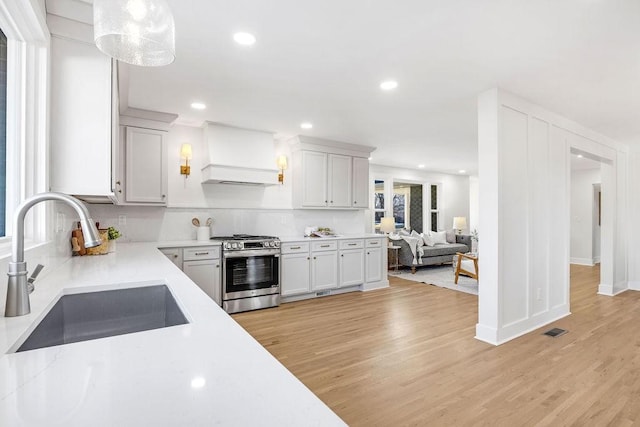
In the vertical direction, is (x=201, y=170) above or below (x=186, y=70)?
below

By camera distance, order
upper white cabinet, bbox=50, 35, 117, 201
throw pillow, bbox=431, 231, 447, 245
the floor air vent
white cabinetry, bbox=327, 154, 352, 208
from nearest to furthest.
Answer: upper white cabinet, bbox=50, 35, 117, 201, the floor air vent, white cabinetry, bbox=327, 154, 352, 208, throw pillow, bbox=431, 231, 447, 245

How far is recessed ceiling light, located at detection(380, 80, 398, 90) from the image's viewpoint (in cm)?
294

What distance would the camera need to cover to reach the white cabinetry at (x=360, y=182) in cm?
544

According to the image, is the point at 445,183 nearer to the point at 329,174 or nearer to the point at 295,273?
the point at 329,174

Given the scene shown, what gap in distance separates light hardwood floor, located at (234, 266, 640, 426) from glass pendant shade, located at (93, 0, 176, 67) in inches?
82.1

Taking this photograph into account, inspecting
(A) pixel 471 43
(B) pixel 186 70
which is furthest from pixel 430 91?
(B) pixel 186 70

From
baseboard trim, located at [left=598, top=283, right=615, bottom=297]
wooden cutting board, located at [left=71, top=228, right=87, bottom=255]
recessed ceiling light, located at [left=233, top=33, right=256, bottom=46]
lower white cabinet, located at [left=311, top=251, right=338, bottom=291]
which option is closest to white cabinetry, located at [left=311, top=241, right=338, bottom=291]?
lower white cabinet, located at [left=311, top=251, right=338, bottom=291]

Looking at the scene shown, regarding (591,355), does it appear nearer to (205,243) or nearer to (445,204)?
(205,243)

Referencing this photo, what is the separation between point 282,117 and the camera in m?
3.95

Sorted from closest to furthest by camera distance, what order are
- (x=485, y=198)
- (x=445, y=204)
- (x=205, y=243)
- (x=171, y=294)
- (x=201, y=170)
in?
(x=171, y=294) → (x=485, y=198) → (x=205, y=243) → (x=201, y=170) → (x=445, y=204)

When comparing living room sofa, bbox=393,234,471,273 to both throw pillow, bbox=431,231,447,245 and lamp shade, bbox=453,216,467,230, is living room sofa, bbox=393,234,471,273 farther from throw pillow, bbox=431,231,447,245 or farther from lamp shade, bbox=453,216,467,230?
lamp shade, bbox=453,216,467,230

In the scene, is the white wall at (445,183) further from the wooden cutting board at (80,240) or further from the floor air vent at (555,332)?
the wooden cutting board at (80,240)

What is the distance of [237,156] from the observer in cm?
423

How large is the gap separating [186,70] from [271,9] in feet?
3.76
